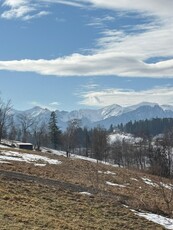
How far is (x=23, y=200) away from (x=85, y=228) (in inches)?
138

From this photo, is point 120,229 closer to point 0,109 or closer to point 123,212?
point 123,212

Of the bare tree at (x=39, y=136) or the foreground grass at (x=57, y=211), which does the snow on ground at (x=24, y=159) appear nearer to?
the foreground grass at (x=57, y=211)

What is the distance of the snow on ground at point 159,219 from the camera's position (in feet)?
53.5

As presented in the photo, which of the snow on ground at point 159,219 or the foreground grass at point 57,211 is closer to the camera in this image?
the foreground grass at point 57,211

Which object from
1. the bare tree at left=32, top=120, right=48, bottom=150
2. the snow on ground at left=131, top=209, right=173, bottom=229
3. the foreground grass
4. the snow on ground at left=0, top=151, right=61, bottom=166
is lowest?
the snow on ground at left=131, top=209, right=173, bottom=229

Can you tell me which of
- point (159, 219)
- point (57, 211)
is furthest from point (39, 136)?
point (57, 211)

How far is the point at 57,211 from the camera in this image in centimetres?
1547

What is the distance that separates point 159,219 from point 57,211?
4.33 meters

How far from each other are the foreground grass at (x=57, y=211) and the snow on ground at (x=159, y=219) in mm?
528

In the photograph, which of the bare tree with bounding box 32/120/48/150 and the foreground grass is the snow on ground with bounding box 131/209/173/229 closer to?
the foreground grass

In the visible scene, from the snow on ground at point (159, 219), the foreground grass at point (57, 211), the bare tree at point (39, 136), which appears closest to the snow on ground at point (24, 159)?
the foreground grass at point (57, 211)

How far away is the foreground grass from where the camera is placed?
42.0 ft

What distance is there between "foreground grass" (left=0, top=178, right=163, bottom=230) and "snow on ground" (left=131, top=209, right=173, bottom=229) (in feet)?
1.73

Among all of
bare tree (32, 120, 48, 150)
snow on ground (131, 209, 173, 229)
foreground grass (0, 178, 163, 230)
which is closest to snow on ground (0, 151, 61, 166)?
foreground grass (0, 178, 163, 230)
